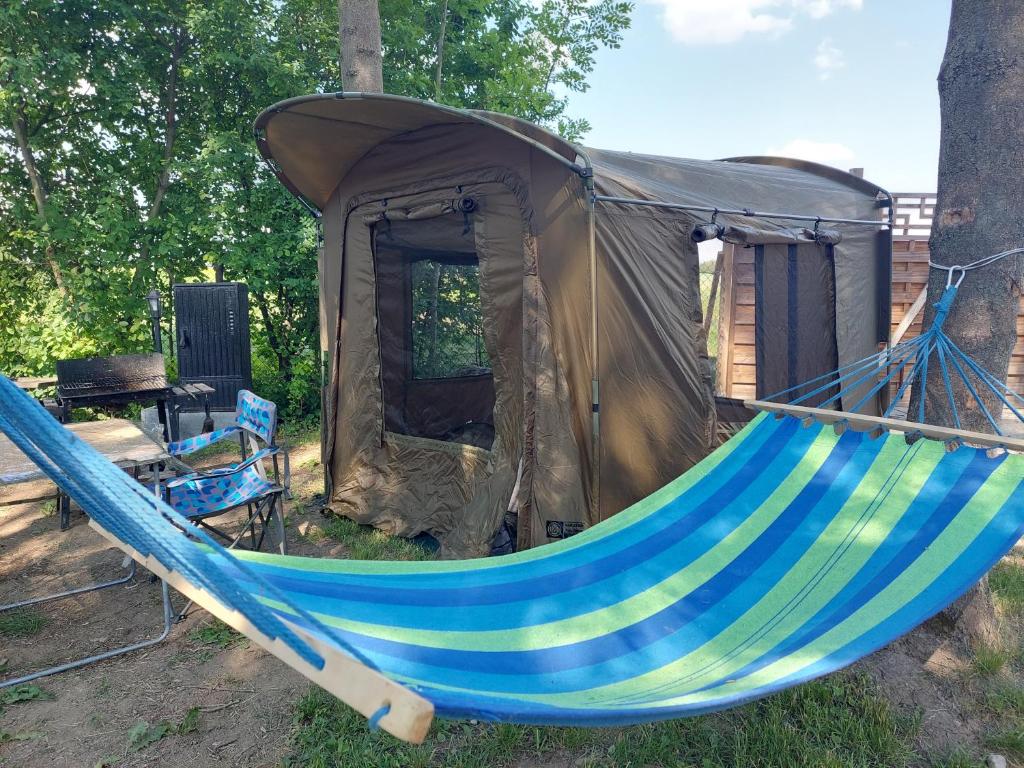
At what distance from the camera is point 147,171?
22.6ft

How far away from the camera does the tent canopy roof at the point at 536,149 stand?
2936 mm

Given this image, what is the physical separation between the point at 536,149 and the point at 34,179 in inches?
236

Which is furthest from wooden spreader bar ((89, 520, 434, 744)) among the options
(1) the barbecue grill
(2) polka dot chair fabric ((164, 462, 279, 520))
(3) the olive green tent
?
(1) the barbecue grill

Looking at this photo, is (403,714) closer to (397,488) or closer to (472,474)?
(472,474)

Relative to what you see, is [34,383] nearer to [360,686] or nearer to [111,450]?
[111,450]

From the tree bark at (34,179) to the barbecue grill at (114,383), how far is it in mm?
2580

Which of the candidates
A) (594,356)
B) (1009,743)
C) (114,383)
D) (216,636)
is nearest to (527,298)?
(594,356)

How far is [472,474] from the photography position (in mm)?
3443

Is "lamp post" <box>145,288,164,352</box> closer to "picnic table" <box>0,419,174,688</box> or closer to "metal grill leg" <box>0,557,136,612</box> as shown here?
"picnic table" <box>0,419,174,688</box>

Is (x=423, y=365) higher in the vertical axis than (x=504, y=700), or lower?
higher

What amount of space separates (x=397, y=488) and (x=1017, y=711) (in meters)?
2.90

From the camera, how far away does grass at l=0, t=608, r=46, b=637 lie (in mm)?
2664

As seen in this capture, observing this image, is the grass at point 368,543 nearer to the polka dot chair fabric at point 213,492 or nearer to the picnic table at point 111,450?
the polka dot chair fabric at point 213,492

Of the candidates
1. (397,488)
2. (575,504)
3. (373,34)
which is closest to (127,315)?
(373,34)
